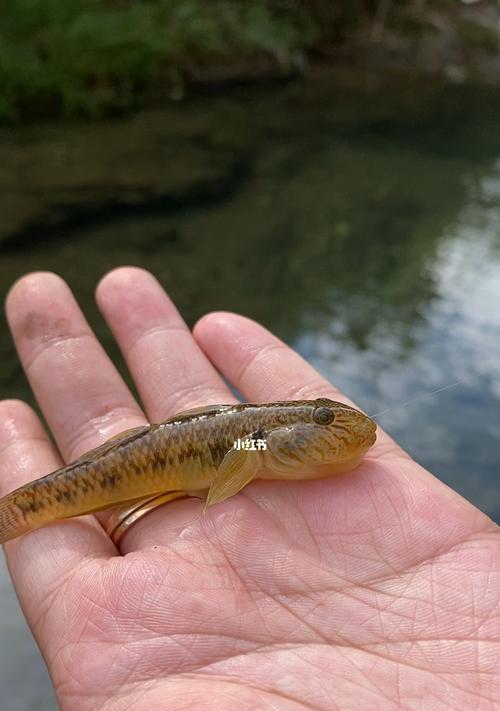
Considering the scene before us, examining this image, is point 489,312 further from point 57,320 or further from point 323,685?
point 323,685

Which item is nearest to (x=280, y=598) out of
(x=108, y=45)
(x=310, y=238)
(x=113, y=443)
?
(x=113, y=443)

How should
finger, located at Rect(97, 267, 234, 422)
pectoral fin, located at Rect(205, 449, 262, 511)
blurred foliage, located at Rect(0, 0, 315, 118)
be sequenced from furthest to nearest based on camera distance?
blurred foliage, located at Rect(0, 0, 315, 118) < finger, located at Rect(97, 267, 234, 422) < pectoral fin, located at Rect(205, 449, 262, 511)

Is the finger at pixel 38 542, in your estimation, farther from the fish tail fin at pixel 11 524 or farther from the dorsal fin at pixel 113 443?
the dorsal fin at pixel 113 443

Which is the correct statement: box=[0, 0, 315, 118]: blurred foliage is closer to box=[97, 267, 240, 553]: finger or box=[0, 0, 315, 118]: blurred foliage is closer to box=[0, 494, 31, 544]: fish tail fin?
box=[97, 267, 240, 553]: finger

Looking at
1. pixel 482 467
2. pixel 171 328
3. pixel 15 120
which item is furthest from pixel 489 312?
pixel 15 120

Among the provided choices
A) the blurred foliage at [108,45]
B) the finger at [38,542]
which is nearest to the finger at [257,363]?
the finger at [38,542]

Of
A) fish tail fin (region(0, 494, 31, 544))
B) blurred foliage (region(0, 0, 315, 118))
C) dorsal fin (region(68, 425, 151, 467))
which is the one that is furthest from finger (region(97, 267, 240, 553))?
blurred foliage (region(0, 0, 315, 118))
